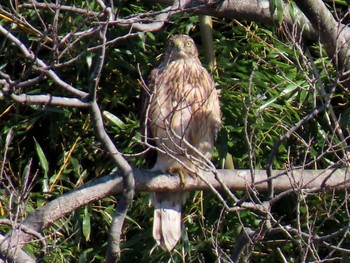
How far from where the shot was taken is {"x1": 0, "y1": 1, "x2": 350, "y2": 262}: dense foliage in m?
5.90

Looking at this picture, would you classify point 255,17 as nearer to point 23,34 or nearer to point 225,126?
point 225,126

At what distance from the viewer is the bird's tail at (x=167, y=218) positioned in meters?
5.72

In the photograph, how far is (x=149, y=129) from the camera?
5.80 meters

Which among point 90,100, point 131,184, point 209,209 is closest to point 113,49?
point 209,209

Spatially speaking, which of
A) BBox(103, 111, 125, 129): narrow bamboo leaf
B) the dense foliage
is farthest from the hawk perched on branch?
BBox(103, 111, 125, 129): narrow bamboo leaf

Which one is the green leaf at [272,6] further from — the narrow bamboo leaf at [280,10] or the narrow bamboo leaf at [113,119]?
the narrow bamboo leaf at [113,119]

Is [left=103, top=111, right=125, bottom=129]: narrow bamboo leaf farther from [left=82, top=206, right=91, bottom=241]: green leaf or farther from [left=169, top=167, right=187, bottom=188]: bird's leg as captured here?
[left=169, top=167, right=187, bottom=188]: bird's leg

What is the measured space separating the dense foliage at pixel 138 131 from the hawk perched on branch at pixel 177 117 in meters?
0.12

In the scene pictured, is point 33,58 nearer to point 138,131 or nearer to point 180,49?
point 180,49

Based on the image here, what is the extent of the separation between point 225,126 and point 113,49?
789mm

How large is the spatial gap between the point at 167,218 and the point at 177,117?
0.58 m

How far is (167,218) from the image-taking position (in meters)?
5.79

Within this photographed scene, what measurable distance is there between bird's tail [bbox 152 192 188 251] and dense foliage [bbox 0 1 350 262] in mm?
70

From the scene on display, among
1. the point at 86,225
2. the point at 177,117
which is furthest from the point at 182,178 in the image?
the point at 86,225
